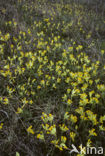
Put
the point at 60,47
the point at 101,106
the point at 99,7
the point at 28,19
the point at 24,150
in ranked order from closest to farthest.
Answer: the point at 24,150 < the point at 101,106 < the point at 60,47 < the point at 28,19 < the point at 99,7

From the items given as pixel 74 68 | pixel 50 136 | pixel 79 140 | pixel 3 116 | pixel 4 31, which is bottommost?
pixel 79 140

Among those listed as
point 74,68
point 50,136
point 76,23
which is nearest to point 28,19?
point 76,23

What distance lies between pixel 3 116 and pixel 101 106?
1544mm

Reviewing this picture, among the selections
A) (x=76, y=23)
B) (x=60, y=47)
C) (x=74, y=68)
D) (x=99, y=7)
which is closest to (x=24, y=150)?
(x=74, y=68)

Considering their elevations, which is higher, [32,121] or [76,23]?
[76,23]

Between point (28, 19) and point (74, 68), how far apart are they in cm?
318

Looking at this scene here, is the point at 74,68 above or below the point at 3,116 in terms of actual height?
above

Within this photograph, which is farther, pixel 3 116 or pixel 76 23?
pixel 76 23

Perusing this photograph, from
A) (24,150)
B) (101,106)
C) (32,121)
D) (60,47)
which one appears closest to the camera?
(24,150)

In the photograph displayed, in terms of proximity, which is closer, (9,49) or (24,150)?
(24,150)

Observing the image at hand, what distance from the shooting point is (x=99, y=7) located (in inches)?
382

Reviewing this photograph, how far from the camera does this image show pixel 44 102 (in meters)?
2.32

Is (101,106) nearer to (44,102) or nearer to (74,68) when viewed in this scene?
(44,102)

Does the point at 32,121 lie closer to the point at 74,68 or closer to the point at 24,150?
the point at 24,150
